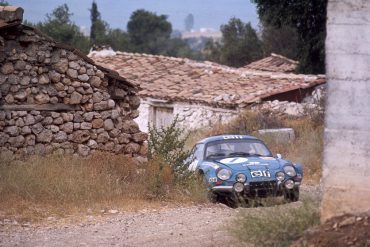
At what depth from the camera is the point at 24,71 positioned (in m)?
13.2

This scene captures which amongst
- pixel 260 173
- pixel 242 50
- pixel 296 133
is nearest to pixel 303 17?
pixel 296 133

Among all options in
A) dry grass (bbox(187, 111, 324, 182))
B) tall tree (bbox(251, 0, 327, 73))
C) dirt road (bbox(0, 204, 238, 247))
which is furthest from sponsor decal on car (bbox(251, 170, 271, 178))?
tall tree (bbox(251, 0, 327, 73))

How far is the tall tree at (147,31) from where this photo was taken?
214 feet

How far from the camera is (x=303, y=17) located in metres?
27.3

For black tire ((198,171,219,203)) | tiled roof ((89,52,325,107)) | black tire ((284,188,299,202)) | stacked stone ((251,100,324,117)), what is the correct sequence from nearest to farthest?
black tire ((284,188,299,202)), black tire ((198,171,219,203)), stacked stone ((251,100,324,117)), tiled roof ((89,52,325,107))

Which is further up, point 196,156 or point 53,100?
point 53,100

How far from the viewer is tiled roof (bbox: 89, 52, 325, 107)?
26562 millimetres

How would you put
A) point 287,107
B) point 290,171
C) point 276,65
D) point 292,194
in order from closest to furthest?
1. point 292,194
2. point 290,171
3. point 287,107
4. point 276,65

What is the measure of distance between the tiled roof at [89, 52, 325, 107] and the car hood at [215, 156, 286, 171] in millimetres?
11521

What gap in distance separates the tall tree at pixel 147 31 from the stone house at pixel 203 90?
1317 inches

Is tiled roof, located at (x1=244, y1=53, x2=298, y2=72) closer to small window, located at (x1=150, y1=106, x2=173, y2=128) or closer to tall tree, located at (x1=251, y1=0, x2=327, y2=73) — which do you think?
tall tree, located at (x1=251, y1=0, x2=327, y2=73)

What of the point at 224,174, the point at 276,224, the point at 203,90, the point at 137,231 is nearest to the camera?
the point at 276,224

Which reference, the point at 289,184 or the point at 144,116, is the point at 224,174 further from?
the point at 144,116

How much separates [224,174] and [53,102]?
11.9 ft
